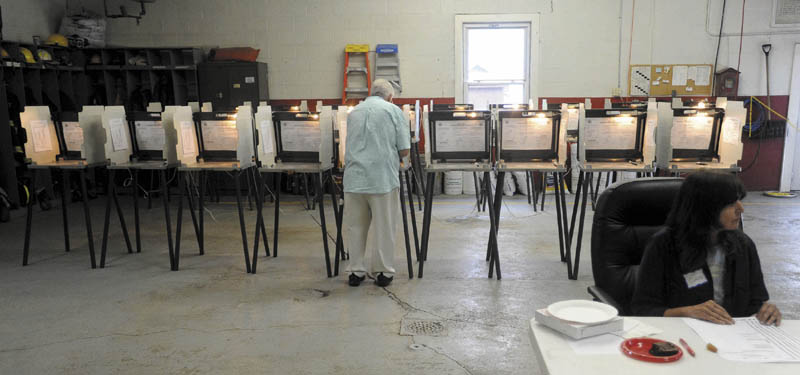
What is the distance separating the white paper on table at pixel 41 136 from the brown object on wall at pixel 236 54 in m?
3.74

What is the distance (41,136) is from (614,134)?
16.5ft

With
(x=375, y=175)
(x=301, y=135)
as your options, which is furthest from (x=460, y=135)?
(x=301, y=135)

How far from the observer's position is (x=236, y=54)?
340 inches

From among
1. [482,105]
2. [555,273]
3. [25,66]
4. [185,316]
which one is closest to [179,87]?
[25,66]

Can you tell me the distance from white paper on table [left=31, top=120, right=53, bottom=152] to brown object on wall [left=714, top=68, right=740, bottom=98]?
844 centimetres

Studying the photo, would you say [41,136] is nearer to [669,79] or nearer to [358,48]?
[358,48]

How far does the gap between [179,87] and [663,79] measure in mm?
7457

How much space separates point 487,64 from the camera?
8.84 meters

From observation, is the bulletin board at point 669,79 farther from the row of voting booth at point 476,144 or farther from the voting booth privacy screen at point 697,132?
the voting booth privacy screen at point 697,132

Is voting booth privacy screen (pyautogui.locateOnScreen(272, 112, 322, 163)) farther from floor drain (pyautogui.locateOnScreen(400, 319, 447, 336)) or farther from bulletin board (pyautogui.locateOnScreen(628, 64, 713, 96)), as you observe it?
bulletin board (pyautogui.locateOnScreen(628, 64, 713, 96))

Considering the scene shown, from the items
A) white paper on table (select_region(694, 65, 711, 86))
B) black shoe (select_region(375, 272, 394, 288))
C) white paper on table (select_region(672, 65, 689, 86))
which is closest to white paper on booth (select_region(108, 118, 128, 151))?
black shoe (select_region(375, 272, 394, 288))

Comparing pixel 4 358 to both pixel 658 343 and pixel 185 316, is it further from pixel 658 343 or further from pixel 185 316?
pixel 658 343

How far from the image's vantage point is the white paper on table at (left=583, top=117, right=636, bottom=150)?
4.54 metres

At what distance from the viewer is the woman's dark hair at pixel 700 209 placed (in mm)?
1946
